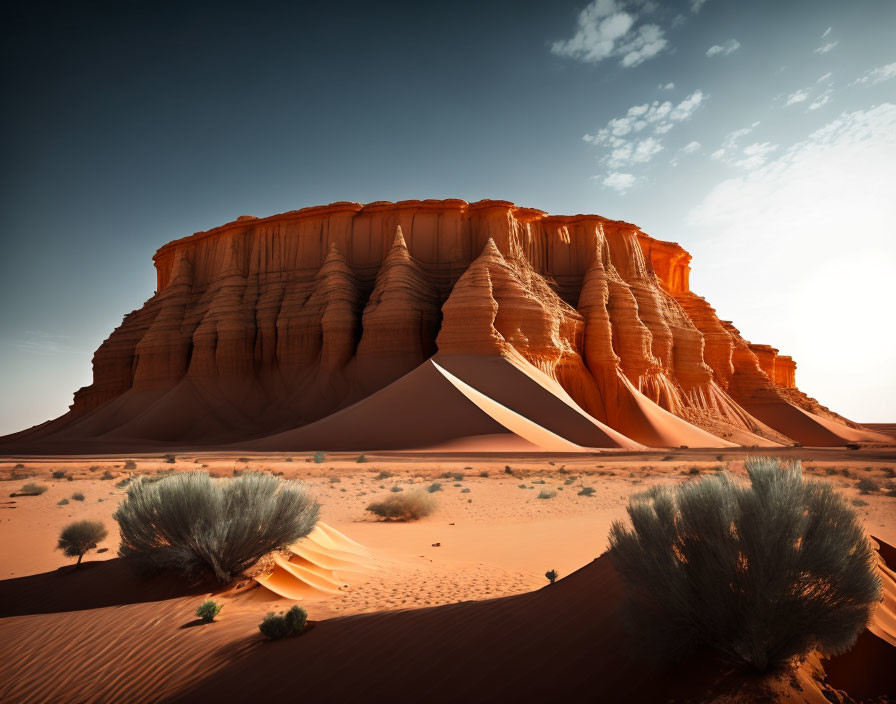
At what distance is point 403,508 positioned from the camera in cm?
1248

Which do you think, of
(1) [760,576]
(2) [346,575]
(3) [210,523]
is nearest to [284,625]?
(3) [210,523]

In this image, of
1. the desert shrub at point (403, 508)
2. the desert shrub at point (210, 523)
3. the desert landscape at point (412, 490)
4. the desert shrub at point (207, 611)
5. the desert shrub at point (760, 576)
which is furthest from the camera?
the desert shrub at point (403, 508)

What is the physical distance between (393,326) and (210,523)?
119 ft

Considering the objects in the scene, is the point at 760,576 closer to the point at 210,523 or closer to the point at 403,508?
the point at 210,523

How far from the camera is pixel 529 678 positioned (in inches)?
151

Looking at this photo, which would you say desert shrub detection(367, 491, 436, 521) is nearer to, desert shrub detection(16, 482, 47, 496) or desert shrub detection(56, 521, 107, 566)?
desert shrub detection(56, 521, 107, 566)

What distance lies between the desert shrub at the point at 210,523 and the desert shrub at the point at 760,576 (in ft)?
15.4

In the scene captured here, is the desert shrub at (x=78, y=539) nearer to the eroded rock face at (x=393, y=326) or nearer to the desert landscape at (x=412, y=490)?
the desert landscape at (x=412, y=490)

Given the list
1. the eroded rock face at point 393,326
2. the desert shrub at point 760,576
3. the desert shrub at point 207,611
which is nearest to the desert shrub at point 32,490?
the desert shrub at point 207,611

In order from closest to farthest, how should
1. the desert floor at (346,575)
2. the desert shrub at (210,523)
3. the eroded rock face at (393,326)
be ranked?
the desert floor at (346,575) → the desert shrub at (210,523) → the eroded rock face at (393,326)

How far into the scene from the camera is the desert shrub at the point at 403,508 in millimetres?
12453

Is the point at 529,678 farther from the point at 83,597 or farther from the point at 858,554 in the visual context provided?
the point at 83,597

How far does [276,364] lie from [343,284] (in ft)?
32.0

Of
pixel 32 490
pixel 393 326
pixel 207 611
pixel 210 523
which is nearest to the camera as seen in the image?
pixel 207 611
